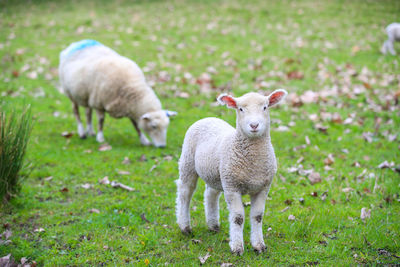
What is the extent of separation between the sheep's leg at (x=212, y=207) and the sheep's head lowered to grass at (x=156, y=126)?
3.19 m

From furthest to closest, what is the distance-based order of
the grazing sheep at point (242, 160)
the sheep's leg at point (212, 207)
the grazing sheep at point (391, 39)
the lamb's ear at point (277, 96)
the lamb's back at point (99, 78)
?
the grazing sheep at point (391, 39), the lamb's back at point (99, 78), the sheep's leg at point (212, 207), the lamb's ear at point (277, 96), the grazing sheep at point (242, 160)

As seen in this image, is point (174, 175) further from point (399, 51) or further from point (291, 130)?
point (399, 51)

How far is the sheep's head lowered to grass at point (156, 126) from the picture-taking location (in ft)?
25.2

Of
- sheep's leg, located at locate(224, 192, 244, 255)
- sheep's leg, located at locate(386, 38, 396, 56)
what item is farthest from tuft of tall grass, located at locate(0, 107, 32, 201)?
sheep's leg, located at locate(386, 38, 396, 56)

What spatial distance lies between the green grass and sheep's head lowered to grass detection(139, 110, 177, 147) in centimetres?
20

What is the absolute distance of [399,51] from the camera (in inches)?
516

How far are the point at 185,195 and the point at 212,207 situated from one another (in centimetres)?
36

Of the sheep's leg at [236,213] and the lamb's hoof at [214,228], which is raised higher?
the sheep's leg at [236,213]

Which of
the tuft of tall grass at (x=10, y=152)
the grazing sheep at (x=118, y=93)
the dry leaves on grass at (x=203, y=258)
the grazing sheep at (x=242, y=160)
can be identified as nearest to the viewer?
the grazing sheep at (x=242, y=160)

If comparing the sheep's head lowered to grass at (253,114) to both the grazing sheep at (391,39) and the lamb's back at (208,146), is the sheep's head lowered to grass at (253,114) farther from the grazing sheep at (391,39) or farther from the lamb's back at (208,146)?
the grazing sheep at (391,39)

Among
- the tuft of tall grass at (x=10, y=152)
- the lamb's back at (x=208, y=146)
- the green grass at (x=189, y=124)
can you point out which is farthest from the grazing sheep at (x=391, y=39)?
the tuft of tall grass at (x=10, y=152)

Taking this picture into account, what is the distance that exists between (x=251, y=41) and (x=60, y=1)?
Answer: 1227 centimetres

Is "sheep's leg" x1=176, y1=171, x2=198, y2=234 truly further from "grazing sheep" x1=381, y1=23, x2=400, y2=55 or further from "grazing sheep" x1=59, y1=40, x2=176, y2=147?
"grazing sheep" x1=381, y1=23, x2=400, y2=55

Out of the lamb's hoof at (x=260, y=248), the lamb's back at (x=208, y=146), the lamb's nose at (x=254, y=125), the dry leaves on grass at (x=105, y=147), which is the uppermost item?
the lamb's nose at (x=254, y=125)
